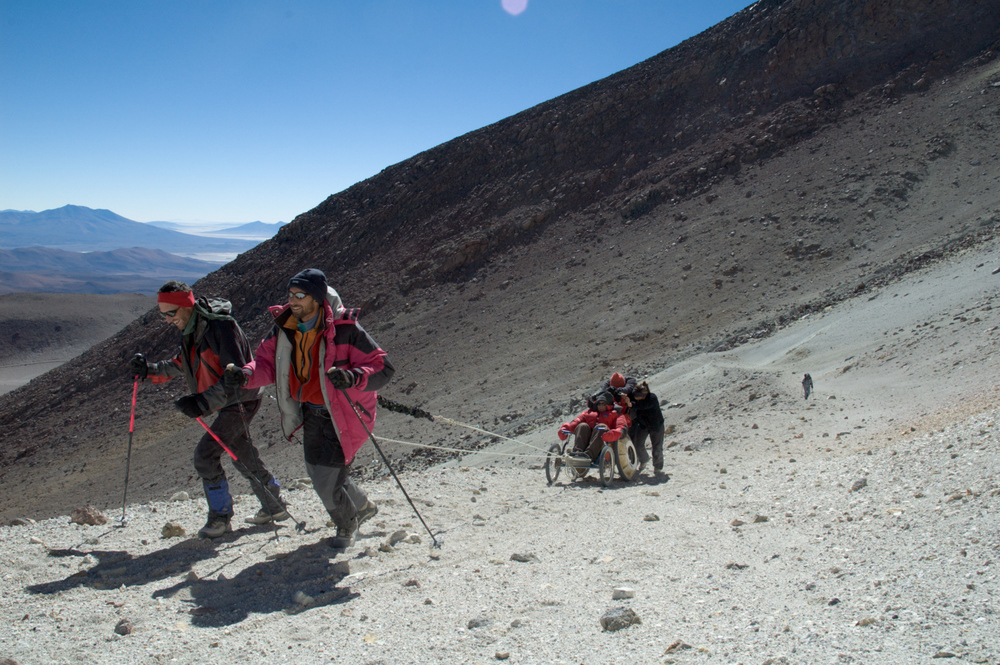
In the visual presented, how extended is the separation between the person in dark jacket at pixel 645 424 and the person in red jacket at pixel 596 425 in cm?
32

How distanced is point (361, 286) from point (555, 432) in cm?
2095

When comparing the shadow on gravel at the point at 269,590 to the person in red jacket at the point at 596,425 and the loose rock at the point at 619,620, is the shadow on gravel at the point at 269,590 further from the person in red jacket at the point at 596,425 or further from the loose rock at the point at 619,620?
the person in red jacket at the point at 596,425

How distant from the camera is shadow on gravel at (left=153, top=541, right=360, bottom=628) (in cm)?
365

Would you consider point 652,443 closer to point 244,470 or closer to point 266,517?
point 266,517

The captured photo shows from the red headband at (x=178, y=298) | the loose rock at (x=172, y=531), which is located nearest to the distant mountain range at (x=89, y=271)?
the loose rock at (x=172, y=531)

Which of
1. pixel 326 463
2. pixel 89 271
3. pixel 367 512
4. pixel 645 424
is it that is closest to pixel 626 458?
pixel 645 424

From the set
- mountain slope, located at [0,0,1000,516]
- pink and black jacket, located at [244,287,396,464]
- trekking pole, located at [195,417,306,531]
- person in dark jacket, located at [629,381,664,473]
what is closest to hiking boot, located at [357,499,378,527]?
trekking pole, located at [195,417,306,531]

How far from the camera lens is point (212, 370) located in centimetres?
508

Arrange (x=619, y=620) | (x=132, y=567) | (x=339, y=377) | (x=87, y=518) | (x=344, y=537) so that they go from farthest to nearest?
1. (x=87, y=518)
2. (x=344, y=537)
3. (x=132, y=567)
4. (x=339, y=377)
5. (x=619, y=620)

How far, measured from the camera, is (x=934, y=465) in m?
4.57

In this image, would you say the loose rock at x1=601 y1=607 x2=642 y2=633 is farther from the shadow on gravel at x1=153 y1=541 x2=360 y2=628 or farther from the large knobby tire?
the large knobby tire

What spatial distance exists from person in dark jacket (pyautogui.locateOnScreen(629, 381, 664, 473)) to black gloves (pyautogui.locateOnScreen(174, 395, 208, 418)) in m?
4.99

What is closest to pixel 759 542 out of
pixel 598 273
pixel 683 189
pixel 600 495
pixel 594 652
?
pixel 594 652

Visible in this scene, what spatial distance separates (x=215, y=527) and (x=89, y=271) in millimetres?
202200
